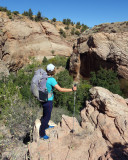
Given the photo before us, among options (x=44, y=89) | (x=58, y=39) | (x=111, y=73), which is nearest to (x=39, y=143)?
(x=44, y=89)

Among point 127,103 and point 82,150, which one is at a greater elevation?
point 127,103

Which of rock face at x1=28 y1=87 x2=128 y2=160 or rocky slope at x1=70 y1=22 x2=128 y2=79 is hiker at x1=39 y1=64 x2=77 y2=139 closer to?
rock face at x1=28 y1=87 x2=128 y2=160

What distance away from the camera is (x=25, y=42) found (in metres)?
20.2

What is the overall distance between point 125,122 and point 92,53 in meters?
8.13

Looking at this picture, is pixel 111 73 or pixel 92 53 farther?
pixel 92 53

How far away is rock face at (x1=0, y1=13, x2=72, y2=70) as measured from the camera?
17.5m

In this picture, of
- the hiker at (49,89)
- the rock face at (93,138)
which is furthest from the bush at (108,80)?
the hiker at (49,89)

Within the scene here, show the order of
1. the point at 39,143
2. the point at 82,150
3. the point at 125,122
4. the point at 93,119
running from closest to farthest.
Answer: the point at 82,150
the point at 39,143
the point at 125,122
the point at 93,119

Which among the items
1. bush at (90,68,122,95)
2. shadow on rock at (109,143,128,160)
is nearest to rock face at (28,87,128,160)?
shadow on rock at (109,143,128,160)

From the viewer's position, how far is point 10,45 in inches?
709

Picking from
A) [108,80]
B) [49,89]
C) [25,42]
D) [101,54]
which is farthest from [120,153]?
[25,42]

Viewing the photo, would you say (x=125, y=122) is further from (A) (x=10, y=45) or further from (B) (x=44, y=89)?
(A) (x=10, y=45)

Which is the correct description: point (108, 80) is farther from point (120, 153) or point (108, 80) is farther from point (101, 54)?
point (120, 153)

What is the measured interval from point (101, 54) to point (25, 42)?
14283 millimetres
